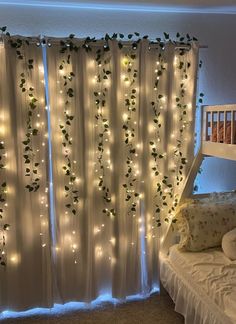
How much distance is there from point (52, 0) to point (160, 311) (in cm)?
251

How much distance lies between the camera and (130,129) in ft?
8.80

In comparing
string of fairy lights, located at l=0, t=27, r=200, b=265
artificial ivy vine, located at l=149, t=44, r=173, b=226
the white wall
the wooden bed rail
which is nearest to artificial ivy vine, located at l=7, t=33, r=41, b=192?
string of fairy lights, located at l=0, t=27, r=200, b=265

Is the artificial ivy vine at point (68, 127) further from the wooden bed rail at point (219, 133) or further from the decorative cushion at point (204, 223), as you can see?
the wooden bed rail at point (219, 133)

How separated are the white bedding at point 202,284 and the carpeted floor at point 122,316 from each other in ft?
0.75

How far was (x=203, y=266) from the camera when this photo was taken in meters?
2.34

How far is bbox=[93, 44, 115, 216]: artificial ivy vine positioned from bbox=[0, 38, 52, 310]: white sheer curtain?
40cm

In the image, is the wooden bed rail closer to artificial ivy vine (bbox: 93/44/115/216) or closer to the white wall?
the white wall

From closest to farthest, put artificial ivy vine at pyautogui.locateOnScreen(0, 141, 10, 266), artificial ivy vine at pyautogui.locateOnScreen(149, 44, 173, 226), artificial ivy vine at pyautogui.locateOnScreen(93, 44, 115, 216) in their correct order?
artificial ivy vine at pyautogui.locateOnScreen(0, 141, 10, 266)
artificial ivy vine at pyautogui.locateOnScreen(93, 44, 115, 216)
artificial ivy vine at pyautogui.locateOnScreen(149, 44, 173, 226)

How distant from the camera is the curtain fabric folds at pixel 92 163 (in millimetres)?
2494

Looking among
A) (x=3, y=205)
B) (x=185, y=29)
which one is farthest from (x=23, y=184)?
(x=185, y=29)

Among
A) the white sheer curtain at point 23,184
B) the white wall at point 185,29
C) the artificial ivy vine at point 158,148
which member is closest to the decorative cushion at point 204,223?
the artificial ivy vine at point 158,148

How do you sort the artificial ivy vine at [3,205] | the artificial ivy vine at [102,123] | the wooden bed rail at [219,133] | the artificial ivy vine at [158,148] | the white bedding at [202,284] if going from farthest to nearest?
the artificial ivy vine at [158,148], the artificial ivy vine at [102,123], the artificial ivy vine at [3,205], the wooden bed rail at [219,133], the white bedding at [202,284]

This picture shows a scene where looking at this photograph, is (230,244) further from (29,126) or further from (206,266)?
(29,126)

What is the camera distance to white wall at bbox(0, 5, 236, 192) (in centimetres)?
261
